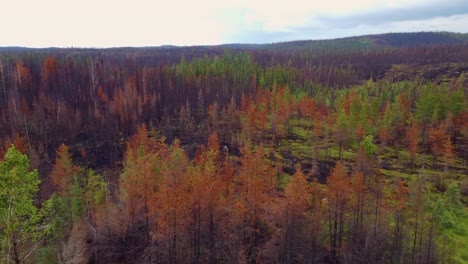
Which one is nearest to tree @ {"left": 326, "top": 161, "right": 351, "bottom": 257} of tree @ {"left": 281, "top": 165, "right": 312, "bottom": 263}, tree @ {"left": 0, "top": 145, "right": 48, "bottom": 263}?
tree @ {"left": 281, "top": 165, "right": 312, "bottom": 263}

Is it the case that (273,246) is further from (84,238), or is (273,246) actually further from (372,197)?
(84,238)

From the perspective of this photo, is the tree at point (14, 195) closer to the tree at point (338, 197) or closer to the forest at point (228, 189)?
the forest at point (228, 189)

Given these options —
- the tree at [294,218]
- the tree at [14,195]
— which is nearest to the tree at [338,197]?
the tree at [294,218]

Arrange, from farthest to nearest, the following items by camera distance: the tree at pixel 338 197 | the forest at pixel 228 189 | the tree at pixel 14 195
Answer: the tree at pixel 338 197 → the forest at pixel 228 189 → the tree at pixel 14 195

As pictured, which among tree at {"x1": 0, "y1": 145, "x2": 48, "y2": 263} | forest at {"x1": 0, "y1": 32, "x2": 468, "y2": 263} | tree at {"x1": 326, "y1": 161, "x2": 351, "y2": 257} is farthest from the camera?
tree at {"x1": 326, "y1": 161, "x2": 351, "y2": 257}

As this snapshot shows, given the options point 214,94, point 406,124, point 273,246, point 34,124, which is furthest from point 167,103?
point 273,246

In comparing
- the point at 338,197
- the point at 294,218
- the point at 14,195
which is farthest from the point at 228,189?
the point at 14,195

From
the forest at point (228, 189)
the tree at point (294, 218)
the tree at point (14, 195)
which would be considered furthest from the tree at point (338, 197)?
the tree at point (14, 195)

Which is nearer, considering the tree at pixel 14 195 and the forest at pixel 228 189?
the tree at pixel 14 195

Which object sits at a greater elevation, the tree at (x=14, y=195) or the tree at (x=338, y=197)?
the tree at (x=14, y=195)

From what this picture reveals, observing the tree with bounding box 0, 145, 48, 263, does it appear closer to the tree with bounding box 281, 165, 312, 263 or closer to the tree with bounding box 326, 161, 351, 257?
the tree with bounding box 281, 165, 312, 263

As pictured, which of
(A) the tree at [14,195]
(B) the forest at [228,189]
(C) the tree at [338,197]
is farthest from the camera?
(C) the tree at [338,197]
